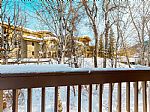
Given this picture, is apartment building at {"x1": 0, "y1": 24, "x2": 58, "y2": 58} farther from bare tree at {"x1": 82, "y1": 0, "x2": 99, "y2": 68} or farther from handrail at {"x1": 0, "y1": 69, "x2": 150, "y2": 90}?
handrail at {"x1": 0, "y1": 69, "x2": 150, "y2": 90}

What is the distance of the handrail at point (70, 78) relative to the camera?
1.11 metres

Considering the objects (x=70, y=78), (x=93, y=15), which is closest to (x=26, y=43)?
(x=93, y=15)

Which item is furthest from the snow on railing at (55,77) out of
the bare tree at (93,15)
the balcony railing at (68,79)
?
the bare tree at (93,15)

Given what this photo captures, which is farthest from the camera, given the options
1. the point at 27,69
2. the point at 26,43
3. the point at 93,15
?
the point at 93,15

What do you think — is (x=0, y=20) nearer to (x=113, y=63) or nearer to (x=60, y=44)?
(x=60, y=44)

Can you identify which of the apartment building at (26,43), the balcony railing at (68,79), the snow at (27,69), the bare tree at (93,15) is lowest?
the balcony railing at (68,79)

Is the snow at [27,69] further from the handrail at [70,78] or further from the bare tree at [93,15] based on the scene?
the bare tree at [93,15]

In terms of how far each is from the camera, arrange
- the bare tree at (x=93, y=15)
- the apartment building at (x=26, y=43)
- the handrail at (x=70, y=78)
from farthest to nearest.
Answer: the bare tree at (x=93, y=15) < the apartment building at (x=26, y=43) < the handrail at (x=70, y=78)

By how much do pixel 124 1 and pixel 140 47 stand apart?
1845mm

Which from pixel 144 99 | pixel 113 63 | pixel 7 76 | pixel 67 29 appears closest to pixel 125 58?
pixel 113 63

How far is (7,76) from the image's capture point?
1.08 meters

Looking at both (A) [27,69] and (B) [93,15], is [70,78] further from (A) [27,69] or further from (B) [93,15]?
(B) [93,15]

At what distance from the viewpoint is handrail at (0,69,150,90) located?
3.63 feet

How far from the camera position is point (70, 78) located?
1.24 metres
